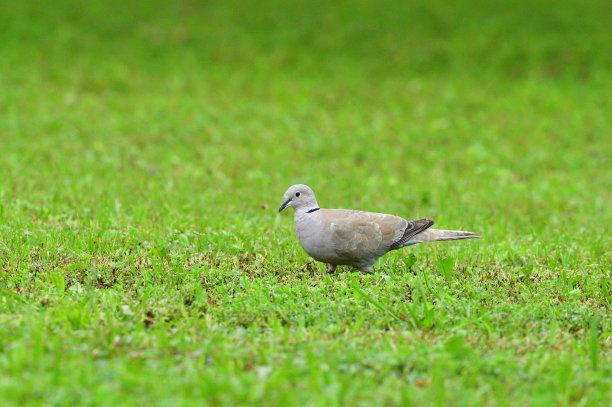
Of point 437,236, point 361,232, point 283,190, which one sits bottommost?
point 283,190

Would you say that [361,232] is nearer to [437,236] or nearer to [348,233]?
[348,233]

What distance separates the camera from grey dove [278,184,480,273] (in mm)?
5910

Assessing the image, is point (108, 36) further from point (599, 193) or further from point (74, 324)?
point (74, 324)

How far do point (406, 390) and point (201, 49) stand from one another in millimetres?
16925

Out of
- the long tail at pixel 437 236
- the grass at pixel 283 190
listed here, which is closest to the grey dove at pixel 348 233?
the long tail at pixel 437 236

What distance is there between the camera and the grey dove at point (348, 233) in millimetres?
5910

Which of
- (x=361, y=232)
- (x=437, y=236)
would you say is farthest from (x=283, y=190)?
(x=361, y=232)

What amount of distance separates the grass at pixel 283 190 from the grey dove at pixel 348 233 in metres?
0.23

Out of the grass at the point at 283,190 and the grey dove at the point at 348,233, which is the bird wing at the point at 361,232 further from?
the grass at the point at 283,190

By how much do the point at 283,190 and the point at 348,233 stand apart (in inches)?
158

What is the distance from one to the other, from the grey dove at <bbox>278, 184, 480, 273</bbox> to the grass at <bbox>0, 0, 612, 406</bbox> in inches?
8.9

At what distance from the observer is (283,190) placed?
32.4ft

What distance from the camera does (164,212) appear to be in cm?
788

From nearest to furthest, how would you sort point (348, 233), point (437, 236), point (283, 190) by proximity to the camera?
point (348, 233), point (437, 236), point (283, 190)
